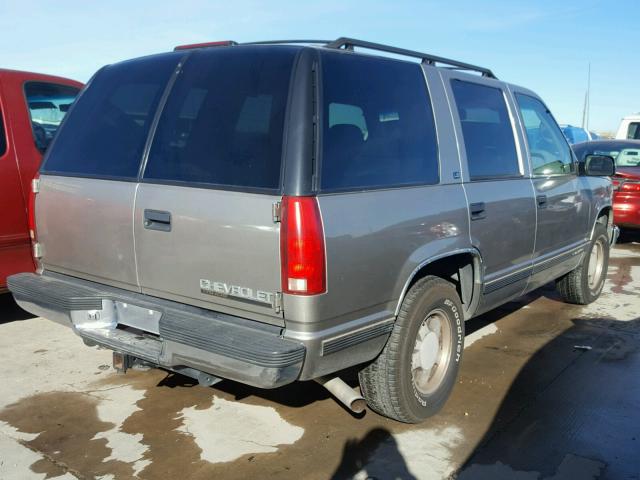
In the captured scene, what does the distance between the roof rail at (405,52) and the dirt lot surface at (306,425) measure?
208 cm

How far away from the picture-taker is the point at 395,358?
315 centimetres

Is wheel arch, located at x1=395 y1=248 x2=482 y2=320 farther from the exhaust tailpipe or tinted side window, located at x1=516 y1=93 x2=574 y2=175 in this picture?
tinted side window, located at x1=516 y1=93 x2=574 y2=175

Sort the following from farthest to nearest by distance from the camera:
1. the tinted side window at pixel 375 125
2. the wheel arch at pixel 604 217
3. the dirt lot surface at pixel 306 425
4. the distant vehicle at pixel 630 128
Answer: the distant vehicle at pixel 630 128 → the wheel arch at pixel 604 217 → the dirt lot surface at pixel 306 425 → the tinted side window at pixel 375 125

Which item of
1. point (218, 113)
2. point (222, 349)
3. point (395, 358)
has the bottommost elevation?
point (395, 358)

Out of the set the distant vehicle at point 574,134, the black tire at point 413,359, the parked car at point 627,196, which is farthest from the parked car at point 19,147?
the distant vehicle at point 574,134

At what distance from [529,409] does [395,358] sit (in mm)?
1109

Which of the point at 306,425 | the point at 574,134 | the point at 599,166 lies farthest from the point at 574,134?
the point at 306,425

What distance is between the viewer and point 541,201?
174 inches

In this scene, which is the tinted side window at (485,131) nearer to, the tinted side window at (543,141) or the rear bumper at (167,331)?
the tinted side window at (543,141)

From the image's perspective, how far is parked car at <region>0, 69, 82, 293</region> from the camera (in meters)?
4.58

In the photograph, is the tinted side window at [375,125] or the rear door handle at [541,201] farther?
the rear door handle at [541,201]

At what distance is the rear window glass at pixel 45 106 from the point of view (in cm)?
500

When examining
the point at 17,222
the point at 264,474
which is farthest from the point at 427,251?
the point at 17,222

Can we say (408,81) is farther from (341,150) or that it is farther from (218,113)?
(218,113)
